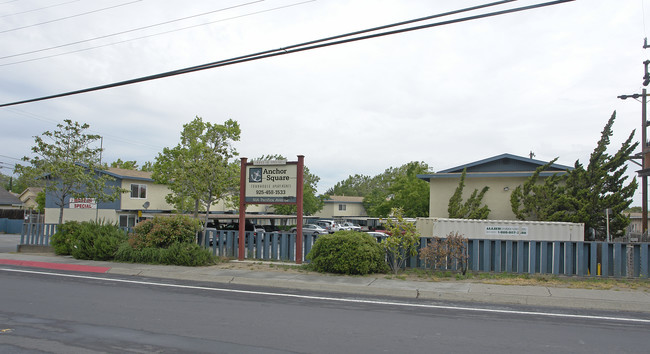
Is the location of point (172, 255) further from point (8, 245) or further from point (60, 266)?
point (8, 245)

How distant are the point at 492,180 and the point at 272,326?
707 inches

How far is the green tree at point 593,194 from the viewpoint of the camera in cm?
1947

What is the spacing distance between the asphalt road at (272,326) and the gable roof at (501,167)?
569 inches

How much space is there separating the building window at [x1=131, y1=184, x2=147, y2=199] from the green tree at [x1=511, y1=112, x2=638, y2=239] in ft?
97.2

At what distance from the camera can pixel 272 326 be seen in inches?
291

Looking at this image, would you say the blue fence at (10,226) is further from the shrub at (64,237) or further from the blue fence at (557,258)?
the blue fence at (557,258)

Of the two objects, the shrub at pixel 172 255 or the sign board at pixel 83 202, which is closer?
the shrub at pixel 172 255

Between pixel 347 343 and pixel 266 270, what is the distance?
24.7ft

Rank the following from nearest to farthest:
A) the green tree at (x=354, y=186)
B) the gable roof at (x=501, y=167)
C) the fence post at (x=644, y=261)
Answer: the fence post at (x=644, y=261) → the gable roof at (x=501, y=167) → the green tree at (x=354, y=186)

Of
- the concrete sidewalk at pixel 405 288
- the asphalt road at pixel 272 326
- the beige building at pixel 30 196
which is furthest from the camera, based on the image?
the beige building at pixel 30 196

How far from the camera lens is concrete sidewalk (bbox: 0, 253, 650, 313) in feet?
31.5

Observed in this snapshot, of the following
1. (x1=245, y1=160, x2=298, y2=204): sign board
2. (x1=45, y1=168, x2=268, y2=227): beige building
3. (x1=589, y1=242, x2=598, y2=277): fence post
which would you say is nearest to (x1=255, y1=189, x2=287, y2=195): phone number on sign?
(x1=245, y1=160, x2=298, y2=204): sign board

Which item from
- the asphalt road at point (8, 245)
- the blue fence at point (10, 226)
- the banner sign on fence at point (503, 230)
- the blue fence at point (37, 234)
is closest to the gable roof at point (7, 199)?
the blue fence at point (10, 226)

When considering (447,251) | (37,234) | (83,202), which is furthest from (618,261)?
(83,202)
